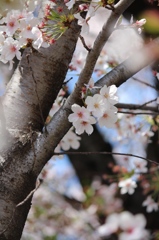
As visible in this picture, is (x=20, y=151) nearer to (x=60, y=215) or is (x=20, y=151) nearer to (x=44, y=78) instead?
(x=44, y=78)

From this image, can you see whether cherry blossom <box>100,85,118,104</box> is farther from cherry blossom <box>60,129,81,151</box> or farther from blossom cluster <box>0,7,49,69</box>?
cherry blossom <box>60,129,81,151</box>

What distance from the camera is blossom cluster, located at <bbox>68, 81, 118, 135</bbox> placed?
52.2 inches

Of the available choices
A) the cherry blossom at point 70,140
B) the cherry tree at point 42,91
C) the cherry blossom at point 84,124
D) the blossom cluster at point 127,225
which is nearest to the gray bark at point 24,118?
the cherry tree at point 42,91

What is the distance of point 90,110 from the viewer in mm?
1325

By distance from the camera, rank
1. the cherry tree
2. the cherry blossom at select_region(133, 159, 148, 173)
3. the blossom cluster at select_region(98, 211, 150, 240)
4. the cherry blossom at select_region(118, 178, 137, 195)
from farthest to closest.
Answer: the cherry blossom at select_region(133, 159, 148, 173) → the cherry blossom at select_region(118, 178, 137, 195) → the cherry tree → the blossom cluster at select_region(98, 211, 150, 240)

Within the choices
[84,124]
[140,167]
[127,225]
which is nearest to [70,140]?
[84,124]

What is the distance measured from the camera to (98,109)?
133 cm

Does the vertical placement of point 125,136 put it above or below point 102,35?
above

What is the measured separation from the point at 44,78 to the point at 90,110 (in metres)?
0.30

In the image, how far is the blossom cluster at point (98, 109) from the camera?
133cm

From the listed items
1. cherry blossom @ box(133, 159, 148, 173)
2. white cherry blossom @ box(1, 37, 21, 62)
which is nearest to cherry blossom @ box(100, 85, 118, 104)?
white cherry blossom @ box(1, 37, 21, 62)

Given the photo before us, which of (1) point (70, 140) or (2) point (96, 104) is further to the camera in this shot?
(1) point (70, 140)

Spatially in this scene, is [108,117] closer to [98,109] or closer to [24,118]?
[98,109]

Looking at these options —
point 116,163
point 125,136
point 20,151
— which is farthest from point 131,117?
point 20,151
